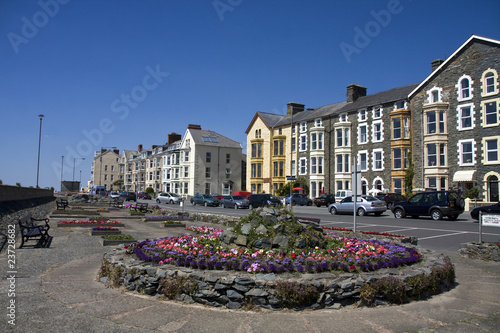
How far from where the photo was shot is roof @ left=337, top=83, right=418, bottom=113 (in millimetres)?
43750

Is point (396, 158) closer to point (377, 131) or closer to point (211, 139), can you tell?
point (377, 131)

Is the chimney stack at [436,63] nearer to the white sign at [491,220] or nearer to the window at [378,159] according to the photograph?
the window at [378,159]

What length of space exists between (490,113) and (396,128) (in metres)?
9.84

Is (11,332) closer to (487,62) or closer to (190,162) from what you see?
(487,62)

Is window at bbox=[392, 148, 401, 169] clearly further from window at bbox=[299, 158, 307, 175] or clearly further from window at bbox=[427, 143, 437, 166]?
window at bbox=[299, 158, 307, 175]

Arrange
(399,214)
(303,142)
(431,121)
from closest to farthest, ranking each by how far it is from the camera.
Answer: (399,214)
(431,121)
(303,142)

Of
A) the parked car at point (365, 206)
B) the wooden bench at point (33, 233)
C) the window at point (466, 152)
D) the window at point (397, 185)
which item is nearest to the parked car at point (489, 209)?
the parked car at point (365, 206)

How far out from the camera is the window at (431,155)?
126 ft

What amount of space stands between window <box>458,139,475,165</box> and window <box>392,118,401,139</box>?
23.1 feet

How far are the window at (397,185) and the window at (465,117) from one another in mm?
8439

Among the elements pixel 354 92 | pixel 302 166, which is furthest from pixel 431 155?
pixel 302 166

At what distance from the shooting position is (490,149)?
33844 mm

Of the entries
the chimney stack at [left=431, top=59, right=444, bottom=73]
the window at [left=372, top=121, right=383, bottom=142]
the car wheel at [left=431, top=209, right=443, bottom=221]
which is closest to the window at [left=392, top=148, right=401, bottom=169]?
the window at [left=372, top=121, right=383, bottom=142]

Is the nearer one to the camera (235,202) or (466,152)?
(466,152)
